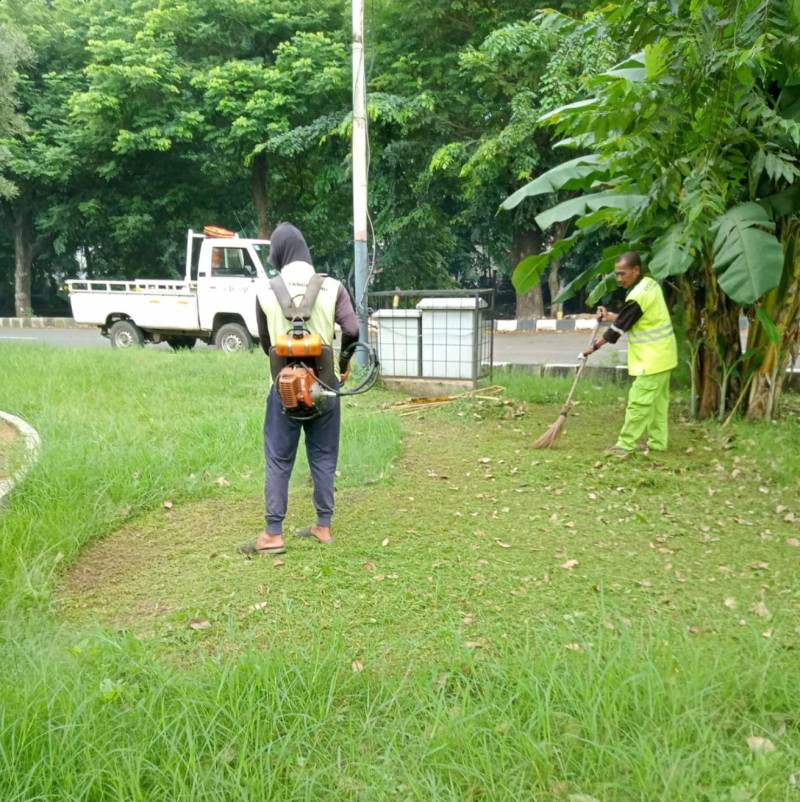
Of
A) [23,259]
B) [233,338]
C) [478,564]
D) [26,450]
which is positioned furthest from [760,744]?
[23,259]

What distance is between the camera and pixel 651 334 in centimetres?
605

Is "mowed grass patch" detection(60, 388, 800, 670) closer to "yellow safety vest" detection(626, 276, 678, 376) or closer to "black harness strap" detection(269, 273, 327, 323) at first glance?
"yellow safety vest" detection(626, 276, 678, 376)

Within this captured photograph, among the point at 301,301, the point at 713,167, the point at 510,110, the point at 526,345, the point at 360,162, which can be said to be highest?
the point at 510,110

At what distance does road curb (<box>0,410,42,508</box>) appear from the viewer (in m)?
4.71

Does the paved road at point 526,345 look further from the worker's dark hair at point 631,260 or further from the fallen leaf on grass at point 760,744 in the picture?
the fallen leaf on grass at point 760,744

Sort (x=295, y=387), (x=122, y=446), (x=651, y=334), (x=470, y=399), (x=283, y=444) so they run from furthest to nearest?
1. (x=470, y=399)
2. (x=651, y=334)
3. (x=122, y=446)
4. (x=283, y=444)
5. (x=295, y=387)

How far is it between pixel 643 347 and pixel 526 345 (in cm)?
964

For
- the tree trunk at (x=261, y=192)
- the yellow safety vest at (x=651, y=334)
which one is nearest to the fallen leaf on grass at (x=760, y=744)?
the yellow safety vest at (x=651, y=334)

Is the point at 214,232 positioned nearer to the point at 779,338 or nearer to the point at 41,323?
the point at 779,338

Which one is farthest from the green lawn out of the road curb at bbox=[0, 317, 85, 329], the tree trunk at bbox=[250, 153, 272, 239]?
the road curb at bbox=[0, 317, 85, 329]

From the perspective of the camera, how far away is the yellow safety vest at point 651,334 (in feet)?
19.6

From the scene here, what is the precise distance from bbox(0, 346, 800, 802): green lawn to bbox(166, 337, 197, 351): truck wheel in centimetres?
806

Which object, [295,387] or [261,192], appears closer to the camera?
[295,387]

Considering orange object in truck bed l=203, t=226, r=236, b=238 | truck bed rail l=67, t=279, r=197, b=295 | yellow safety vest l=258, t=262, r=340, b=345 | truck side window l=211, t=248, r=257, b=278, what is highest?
orange object in truck bed l=203, t=226, r=236, b=238
